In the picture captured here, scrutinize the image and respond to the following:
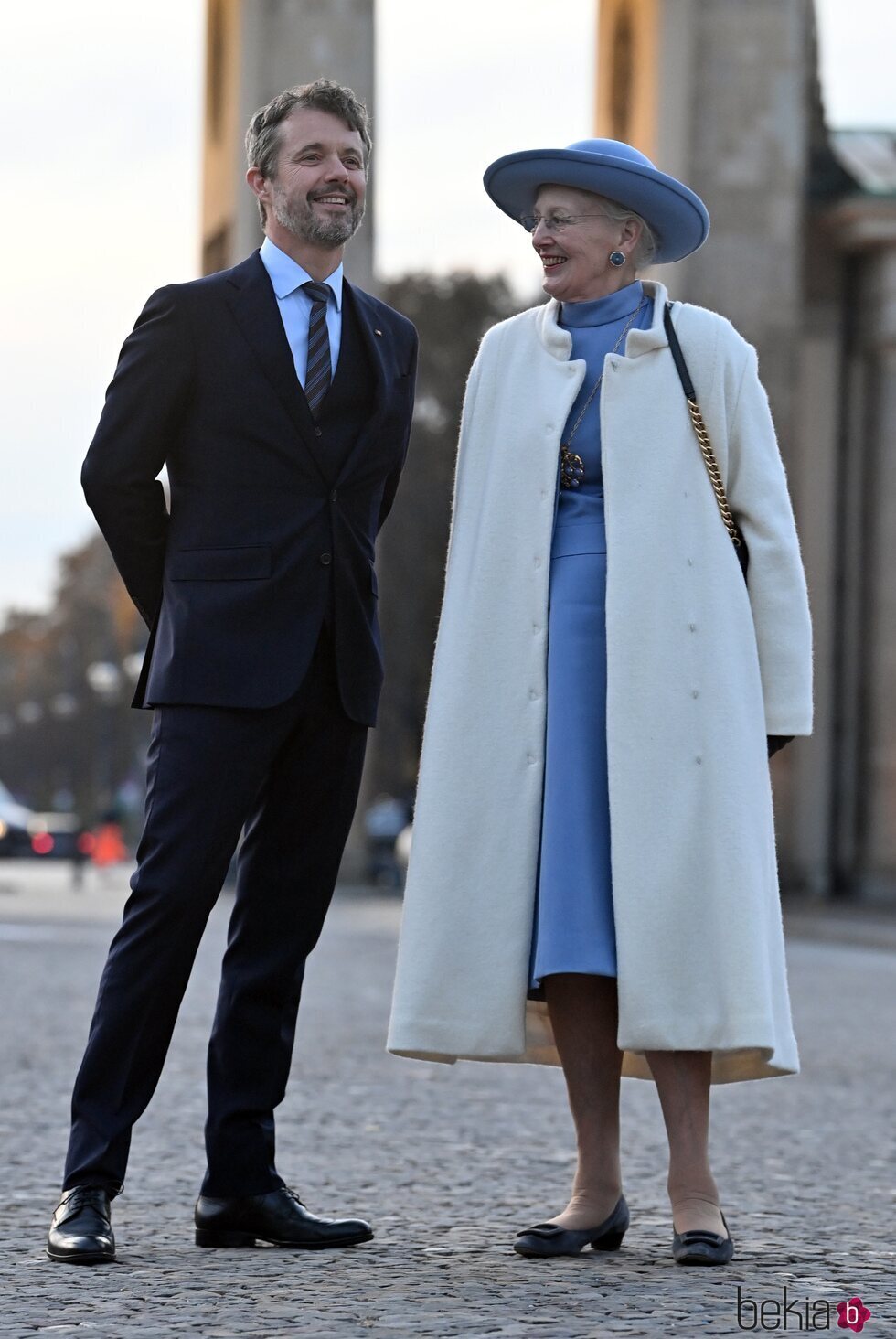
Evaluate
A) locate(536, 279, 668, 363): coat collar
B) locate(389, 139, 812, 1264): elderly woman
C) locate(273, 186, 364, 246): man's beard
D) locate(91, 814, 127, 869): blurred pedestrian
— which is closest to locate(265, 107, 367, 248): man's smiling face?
locate(273, 186, 364, 246): man's beard

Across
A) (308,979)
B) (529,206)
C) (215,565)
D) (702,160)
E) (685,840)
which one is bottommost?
(308,979)

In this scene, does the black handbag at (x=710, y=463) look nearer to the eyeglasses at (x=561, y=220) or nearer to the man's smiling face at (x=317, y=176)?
the eyeglasses at (x=561, y=220)

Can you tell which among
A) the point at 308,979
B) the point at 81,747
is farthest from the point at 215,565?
the point at 81,747

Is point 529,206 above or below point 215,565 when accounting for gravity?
above

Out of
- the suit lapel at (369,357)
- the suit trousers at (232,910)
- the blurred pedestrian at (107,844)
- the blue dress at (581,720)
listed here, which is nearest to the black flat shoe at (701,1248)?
the blue dress at (581,720)

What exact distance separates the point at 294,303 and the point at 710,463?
2.87 feet

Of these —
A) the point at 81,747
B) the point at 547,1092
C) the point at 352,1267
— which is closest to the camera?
the point at 352,1267

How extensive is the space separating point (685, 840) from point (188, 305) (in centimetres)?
138

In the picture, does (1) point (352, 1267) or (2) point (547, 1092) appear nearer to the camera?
(1) point (352, 1267)

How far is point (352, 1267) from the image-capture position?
4.79m

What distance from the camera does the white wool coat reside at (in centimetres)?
492

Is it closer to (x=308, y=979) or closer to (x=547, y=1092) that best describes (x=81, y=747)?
(x=308, y=979)

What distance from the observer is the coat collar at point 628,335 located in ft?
16.9

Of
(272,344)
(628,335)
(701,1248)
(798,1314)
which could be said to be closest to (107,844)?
(272,344)
